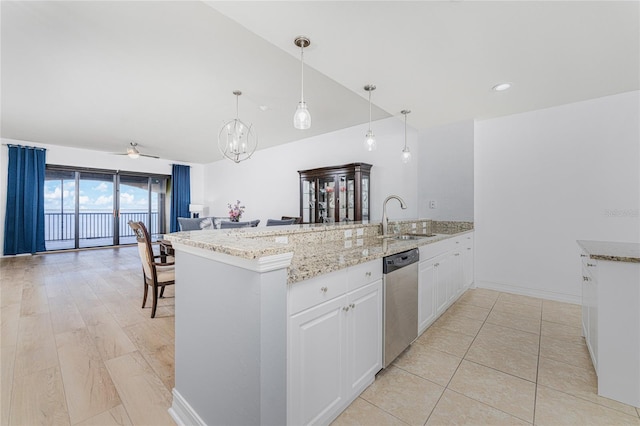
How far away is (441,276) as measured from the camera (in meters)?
2.53

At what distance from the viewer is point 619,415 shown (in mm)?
1412

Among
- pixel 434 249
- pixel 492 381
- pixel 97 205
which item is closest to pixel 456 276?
pixel 434 249

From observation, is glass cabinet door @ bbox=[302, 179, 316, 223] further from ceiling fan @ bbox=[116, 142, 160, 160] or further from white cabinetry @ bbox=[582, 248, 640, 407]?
white cabinetry @ bbox=[582, 248, 640, 407]

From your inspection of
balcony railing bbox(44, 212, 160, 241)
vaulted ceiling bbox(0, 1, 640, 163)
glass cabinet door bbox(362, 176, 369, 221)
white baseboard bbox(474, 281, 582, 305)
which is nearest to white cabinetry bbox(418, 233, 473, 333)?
white baseboard bbox(474, 281, 582, 305)

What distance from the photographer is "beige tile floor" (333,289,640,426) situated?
1.41 metres

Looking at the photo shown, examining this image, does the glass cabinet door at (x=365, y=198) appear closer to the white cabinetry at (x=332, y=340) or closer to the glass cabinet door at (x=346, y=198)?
the glass cabinet door at (x=346, y=198)

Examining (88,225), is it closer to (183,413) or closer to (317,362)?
(183,413)

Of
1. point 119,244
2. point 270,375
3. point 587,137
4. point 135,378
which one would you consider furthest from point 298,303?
point 119,244

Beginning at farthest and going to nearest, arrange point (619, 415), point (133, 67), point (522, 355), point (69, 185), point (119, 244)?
point (119, 244), point (69, 185), point (133, 67), point (522, 355), point (619, 415)

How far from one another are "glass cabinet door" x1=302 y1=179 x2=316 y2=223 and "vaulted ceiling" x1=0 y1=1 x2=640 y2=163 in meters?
1.59

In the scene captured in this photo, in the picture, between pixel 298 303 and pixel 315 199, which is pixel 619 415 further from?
pixel 315 199

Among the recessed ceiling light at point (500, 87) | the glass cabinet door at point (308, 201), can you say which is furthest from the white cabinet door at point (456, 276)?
the glass cabinet door at point (308, 201)

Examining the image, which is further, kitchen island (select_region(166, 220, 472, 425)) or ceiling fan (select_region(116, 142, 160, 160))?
ceiling fan (select_region(116, 142, 160, 160))

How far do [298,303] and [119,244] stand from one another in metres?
8.24
